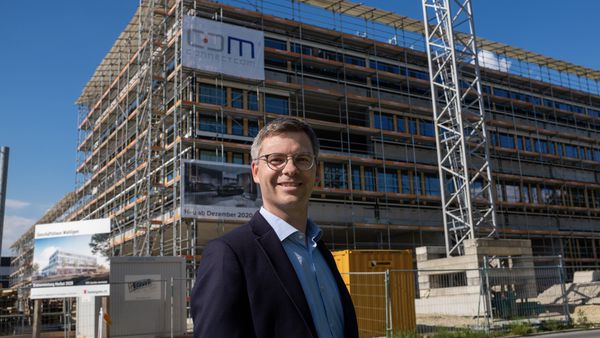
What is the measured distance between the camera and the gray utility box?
13453 millimetres

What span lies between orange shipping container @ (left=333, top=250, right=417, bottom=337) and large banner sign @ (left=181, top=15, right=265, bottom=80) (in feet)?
52.1

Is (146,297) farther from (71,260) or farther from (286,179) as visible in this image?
(286,179)

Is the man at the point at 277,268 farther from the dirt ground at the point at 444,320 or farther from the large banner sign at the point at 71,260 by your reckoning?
the dirt ground at the point at 444,320

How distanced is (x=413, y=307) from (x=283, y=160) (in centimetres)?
1169

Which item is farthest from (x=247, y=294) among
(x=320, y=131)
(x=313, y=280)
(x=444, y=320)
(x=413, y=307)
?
(x=320, y=131)

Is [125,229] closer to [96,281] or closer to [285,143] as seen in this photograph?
[96,281]

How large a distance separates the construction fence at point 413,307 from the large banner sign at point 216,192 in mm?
7219

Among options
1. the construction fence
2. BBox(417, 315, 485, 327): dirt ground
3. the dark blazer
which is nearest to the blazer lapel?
the dark blazer

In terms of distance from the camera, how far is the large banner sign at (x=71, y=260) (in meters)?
13.3

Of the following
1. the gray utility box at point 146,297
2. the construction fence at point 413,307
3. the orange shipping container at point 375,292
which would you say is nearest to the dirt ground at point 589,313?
the construction fence at point 413,307

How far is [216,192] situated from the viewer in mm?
24859

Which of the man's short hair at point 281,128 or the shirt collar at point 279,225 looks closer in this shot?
the shirt collar at point 279,225

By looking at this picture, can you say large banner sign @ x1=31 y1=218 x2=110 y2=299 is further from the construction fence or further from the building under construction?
the building under construction

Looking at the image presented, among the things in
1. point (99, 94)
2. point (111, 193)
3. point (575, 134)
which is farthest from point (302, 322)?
point (575, 134)
